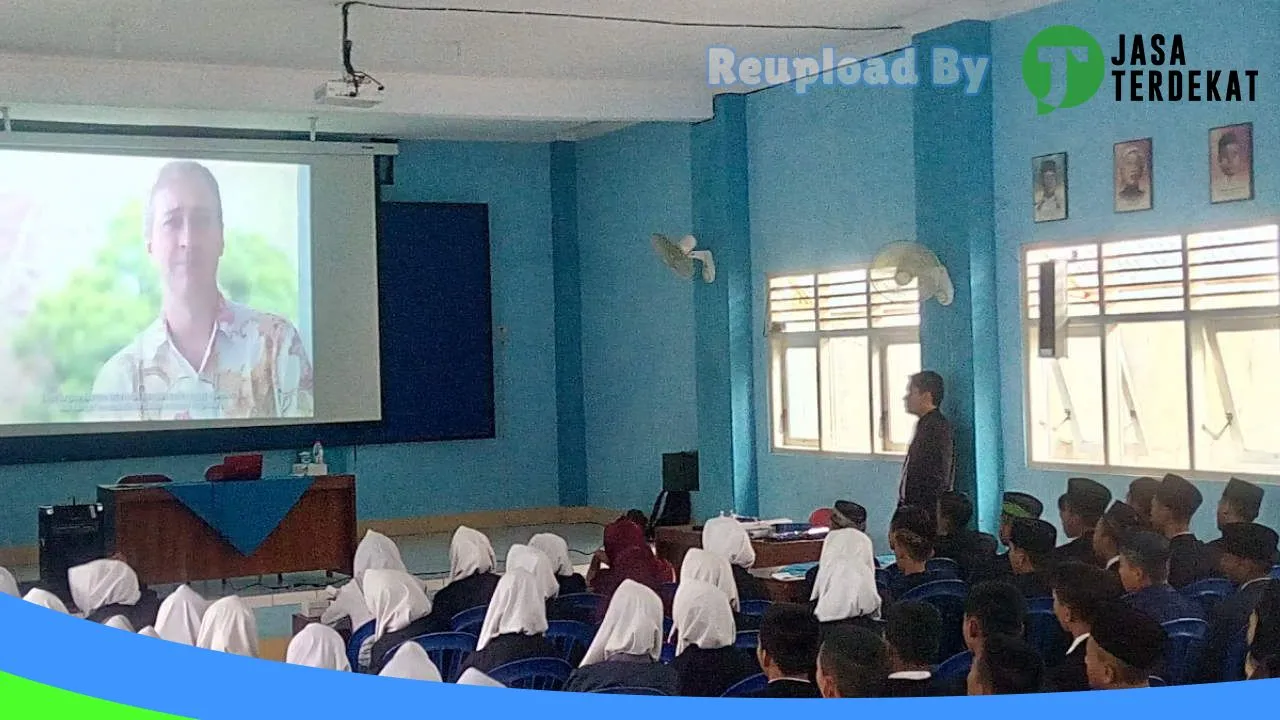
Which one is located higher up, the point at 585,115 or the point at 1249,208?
the point at 585,115

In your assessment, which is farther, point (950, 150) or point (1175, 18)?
point (950, 150)

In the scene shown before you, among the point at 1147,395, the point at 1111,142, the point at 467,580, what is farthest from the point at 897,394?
the point at 467,580

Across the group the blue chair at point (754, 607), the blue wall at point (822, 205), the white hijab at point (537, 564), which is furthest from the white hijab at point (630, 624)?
the blue wall at point (822, 205)

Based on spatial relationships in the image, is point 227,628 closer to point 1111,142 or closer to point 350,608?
→ point 350,608

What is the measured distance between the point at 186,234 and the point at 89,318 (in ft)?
2.96

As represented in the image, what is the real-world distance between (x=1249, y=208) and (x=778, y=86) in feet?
13.4

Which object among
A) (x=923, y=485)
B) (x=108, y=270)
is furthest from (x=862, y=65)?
(x=108, y=270)

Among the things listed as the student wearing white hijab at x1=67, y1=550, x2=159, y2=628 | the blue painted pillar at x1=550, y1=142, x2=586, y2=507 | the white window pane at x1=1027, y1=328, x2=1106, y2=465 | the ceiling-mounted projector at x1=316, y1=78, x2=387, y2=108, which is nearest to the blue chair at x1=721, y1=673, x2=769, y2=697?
the student wearing white hijab at x1=67, y1=550, x2=159, y2=628

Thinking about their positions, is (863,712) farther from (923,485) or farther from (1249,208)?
(923,485)

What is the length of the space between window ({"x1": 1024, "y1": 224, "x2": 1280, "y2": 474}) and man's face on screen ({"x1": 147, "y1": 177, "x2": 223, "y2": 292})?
5.87 metres

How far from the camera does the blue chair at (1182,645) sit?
4.37 m

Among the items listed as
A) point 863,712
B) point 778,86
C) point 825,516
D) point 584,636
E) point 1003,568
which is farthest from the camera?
point 778,86

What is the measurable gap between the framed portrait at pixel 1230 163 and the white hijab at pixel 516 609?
160 inches

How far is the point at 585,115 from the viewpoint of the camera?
34.2 feet
